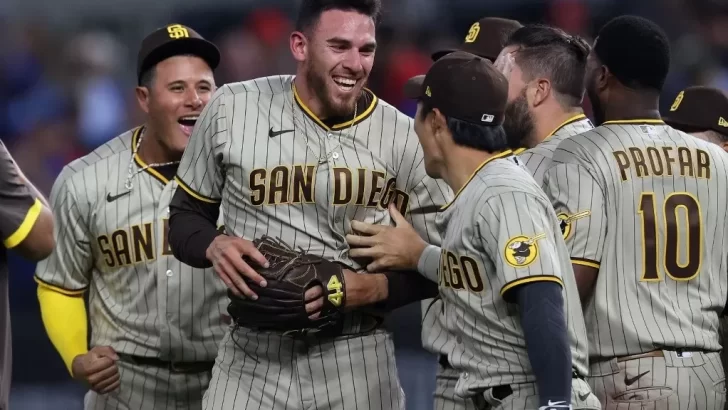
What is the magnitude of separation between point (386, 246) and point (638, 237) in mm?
833

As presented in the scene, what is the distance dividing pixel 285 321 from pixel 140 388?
1160mm

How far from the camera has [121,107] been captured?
30.1ft

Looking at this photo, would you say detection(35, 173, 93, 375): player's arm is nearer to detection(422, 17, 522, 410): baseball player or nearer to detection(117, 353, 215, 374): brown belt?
detection(117, 353, 215, 374): brown belt

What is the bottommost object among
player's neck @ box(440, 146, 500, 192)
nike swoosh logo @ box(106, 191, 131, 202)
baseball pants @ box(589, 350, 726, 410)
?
baseball pants @ box(589, 350, 726, 410)

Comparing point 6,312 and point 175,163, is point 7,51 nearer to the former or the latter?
point 175,163

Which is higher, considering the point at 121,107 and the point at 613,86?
the point at 121,107

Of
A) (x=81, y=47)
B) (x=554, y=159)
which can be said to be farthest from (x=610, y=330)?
(x=81, y=47)

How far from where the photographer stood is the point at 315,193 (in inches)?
155

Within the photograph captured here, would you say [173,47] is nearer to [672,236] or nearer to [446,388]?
[446,388]

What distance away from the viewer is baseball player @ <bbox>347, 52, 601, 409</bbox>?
123 inches

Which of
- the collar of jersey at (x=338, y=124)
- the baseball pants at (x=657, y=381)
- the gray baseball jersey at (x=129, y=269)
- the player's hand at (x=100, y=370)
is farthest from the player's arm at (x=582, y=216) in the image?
the player's hand at (x=100, y=370)

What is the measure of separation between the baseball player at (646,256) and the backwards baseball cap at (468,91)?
0.50 m

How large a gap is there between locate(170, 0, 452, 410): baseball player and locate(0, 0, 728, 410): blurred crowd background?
189 inches

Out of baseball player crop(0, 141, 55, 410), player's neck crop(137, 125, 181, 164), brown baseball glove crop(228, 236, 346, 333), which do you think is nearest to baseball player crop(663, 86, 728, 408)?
brown baseball glove crop(228, 236, 346, 333)
